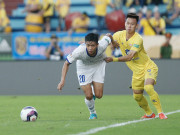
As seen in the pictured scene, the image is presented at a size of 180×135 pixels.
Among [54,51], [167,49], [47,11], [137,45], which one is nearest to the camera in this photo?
[137,45]

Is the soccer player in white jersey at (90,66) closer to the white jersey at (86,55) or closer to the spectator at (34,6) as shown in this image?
the white jersey at (86,55)

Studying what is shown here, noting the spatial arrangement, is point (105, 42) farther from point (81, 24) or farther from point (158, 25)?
point (81, 24)

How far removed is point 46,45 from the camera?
18188 mm

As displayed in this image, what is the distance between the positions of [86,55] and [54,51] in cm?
862

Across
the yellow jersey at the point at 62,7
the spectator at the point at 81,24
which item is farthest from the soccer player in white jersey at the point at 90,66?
the yellow jersey at the point at 62,7

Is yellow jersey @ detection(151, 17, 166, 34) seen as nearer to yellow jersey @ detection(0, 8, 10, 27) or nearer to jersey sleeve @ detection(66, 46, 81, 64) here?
yellow jersey @ detection(0, 8, 10, 27)

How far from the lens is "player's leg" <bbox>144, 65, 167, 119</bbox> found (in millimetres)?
8922

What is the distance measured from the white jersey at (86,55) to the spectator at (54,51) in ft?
25.9

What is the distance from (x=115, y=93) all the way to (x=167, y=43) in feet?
7.86

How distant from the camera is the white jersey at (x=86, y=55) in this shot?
30.3 ft

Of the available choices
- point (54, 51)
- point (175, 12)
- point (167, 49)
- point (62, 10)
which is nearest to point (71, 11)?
point (62, 10)

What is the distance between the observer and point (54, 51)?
1788 centimetres

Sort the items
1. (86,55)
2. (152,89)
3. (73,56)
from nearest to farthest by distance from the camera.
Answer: (152,89) → (73,56) → (86,55)

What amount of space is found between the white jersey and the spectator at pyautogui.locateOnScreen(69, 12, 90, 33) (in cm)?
979
